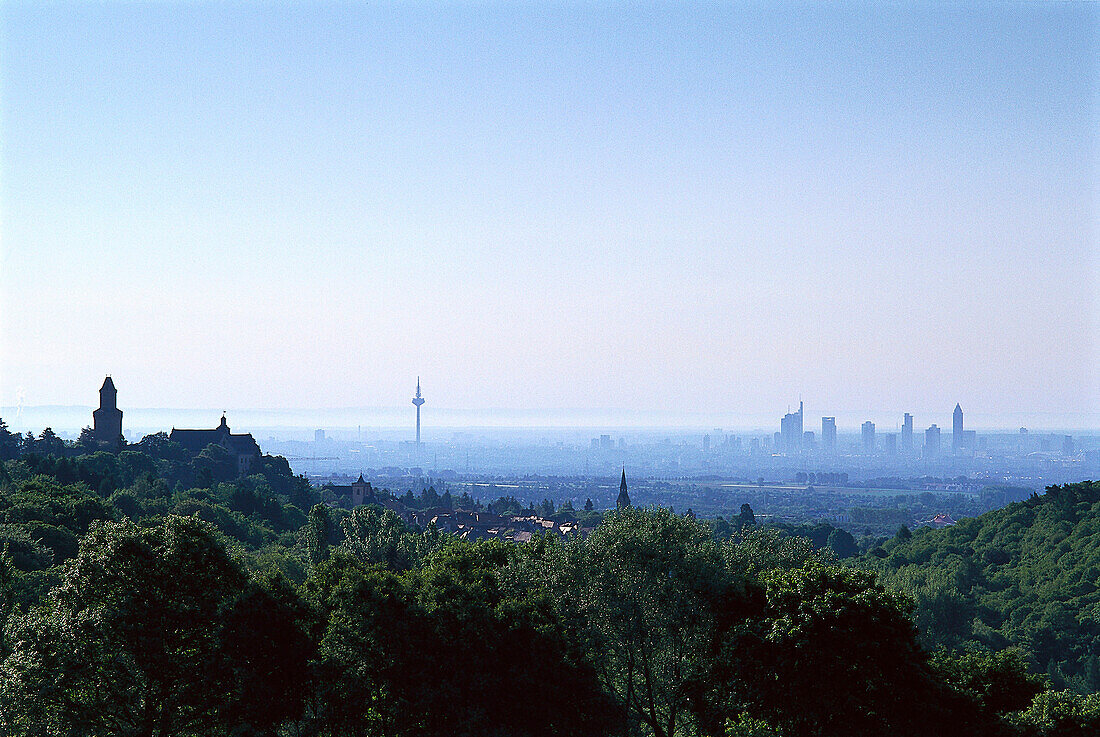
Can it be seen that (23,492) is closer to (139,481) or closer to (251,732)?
(139,481)

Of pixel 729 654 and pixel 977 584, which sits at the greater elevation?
pixel 729 654

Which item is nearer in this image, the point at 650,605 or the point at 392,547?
the point at 650,605

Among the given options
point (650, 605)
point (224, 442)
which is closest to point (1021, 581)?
point (650, 605)

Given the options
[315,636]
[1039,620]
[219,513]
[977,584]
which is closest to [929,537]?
[977,584]

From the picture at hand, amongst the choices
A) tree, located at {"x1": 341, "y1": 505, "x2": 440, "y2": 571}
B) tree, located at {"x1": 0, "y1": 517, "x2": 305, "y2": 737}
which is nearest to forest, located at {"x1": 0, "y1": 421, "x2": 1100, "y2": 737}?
tree, located at {"x1": 0, "y1": 517, "x2": 305, "y2": 737}

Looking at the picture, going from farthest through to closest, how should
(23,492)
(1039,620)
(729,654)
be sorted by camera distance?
1. (1039,620)
2. (23,492)
3. (729,654)

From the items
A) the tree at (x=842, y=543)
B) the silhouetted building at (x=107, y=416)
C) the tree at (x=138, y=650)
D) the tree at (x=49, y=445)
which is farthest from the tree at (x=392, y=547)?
the tree at (x=842, y=543)

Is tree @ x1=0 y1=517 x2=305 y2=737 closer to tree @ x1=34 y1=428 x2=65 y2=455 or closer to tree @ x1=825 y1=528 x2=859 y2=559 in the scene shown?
tree @ x1=34 y1=428 x2=65 y2=455

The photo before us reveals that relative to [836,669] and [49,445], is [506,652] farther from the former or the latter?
[49,445]
